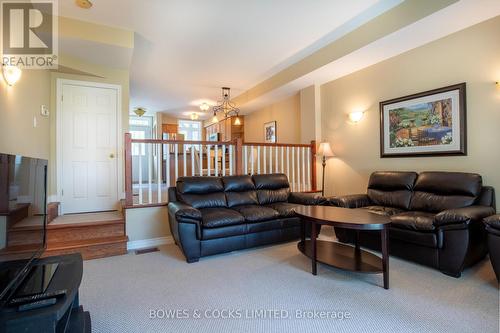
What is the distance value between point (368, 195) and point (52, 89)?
5.15m

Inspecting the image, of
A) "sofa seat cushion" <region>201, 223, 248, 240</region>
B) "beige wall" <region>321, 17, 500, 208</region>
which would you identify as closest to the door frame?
"sofa seat cushion" <region>201, 223, 248, 240</region>

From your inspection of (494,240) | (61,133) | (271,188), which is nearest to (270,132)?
(271,188)

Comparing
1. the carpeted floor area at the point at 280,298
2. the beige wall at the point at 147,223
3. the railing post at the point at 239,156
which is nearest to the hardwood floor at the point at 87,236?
the beige wall at the point at 147,223

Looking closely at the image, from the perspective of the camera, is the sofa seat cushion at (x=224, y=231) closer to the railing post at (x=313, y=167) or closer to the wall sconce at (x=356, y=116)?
the railing post at (x=313, y=167)

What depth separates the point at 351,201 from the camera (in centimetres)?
356

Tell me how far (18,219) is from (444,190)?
4016 mm

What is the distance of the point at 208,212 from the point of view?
323 centimetres

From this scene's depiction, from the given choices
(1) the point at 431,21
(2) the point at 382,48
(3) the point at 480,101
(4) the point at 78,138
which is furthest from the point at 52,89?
(3) the point at 480,101

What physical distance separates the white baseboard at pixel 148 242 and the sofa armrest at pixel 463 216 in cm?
334

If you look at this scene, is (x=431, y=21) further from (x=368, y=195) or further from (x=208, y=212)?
(x=208, y=212)

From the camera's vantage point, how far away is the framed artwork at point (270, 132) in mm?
6711

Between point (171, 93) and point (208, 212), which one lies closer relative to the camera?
point (208, 212)

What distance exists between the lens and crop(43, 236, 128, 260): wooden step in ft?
9.85

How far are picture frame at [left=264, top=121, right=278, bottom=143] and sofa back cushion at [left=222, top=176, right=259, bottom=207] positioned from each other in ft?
9.35
